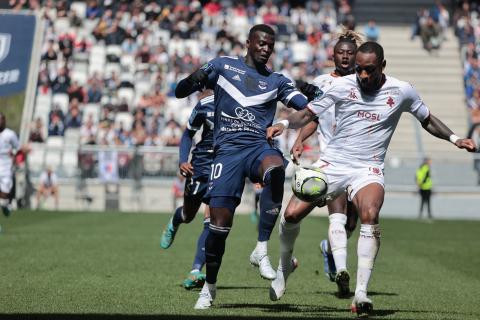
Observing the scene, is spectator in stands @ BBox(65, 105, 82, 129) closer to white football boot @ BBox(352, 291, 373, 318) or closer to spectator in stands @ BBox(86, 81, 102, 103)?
spectator in stands @ BBox(86, 81, 102, 103)

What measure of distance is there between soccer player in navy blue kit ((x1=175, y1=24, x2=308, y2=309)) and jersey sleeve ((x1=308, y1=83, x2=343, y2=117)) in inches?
5.5

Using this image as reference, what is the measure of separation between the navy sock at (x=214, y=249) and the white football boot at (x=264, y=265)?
1.23ft

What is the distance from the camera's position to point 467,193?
3155cm

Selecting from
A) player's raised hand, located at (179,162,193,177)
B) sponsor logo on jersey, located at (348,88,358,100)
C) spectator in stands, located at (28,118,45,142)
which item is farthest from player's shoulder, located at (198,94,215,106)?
spectator in stands, located at (28,118,45,142)

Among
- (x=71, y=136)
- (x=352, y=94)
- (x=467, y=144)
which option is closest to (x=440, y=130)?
(x=467, y=144)

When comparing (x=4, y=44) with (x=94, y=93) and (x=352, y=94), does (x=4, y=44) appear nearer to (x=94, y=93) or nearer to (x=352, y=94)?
(x=94, y=93)

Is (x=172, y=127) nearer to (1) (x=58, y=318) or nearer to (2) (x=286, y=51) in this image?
(2) (x=286, y=51)

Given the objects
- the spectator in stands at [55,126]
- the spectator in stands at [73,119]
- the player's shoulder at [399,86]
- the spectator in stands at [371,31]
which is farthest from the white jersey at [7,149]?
the spectator in stands at [371,31]

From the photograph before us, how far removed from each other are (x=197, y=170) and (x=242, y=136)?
256 centimetres

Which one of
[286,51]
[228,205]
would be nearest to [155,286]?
[228,205]

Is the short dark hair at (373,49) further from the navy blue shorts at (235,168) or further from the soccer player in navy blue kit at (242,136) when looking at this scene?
the navy blue shorts at (235,168)

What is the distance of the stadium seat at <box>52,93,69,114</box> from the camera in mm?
35250

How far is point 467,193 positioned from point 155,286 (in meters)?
21.7

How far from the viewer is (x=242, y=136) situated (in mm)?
9539
